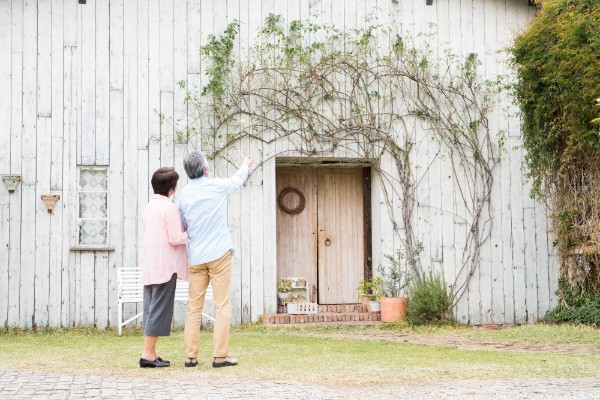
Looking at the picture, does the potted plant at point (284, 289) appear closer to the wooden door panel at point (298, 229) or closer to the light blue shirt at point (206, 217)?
the wooden door panel at point (298, 229)

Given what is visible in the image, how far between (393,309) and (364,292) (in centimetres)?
78

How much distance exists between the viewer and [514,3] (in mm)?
12375

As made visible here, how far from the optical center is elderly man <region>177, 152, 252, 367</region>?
21.5 feet

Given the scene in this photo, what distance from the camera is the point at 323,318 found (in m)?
11.3

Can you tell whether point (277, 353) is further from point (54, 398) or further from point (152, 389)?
point (54, 398)

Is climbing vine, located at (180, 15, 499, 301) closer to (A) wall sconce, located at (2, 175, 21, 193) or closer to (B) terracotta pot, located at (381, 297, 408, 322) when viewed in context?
(B) terracotta pot, located at (381, 297, 408, 322)

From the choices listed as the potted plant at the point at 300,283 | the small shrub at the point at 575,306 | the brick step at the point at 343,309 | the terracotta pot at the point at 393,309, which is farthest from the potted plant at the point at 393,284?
the small shrub at the point at 575,306

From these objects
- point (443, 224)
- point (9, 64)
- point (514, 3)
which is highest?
point (514, 3)

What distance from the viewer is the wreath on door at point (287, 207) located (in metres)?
12.3

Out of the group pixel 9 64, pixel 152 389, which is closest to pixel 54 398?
pixel 152 389

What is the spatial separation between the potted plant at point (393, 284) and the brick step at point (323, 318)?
0.24 metres

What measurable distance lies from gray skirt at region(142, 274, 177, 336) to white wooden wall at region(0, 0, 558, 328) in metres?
4.55

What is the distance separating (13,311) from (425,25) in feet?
21.7

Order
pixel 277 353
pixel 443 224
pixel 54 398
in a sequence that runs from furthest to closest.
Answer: pixel 443 224
pixel 277 353
pixel 54 398
